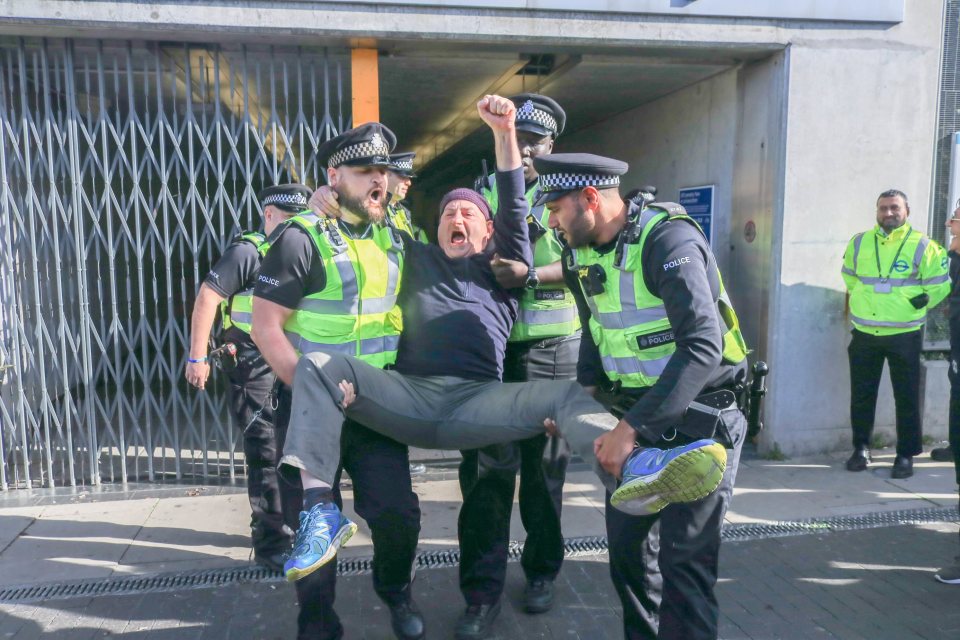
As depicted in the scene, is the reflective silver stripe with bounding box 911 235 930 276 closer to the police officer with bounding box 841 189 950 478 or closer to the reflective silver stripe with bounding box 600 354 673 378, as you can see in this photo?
the police officer with bounding box 841 189 950 478

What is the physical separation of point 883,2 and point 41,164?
6.15m

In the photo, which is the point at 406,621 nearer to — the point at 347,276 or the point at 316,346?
the point at 316,346

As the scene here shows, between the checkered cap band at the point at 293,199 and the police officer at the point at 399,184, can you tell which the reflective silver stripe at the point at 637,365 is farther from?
the checkered cap band at the point at 293,199

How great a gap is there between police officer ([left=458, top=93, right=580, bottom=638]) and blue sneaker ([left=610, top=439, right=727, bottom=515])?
39.6 inches

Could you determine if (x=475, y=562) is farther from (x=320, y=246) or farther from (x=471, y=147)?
(x=471, y=147)

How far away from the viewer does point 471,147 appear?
35.9ft

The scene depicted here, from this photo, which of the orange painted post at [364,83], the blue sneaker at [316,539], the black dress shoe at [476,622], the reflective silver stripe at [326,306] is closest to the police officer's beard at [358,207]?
the reflective silver stripe at [326,306]

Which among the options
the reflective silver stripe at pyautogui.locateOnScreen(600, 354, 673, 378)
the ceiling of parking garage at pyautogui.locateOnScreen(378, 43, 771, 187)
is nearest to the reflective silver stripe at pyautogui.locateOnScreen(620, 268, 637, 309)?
the reflective silver stripe at pyautogui.locateOnScreen(600, 354, 673, 378)

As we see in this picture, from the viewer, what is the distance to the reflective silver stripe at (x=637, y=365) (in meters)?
2.68

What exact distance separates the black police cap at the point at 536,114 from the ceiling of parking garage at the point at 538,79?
80.2 inches

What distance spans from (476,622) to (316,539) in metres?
1.02

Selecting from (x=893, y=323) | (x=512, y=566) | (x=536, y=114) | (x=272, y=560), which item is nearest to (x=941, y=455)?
(x=893, y=323)

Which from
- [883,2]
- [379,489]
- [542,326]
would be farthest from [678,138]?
[379,489]

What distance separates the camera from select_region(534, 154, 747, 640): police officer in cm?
247
